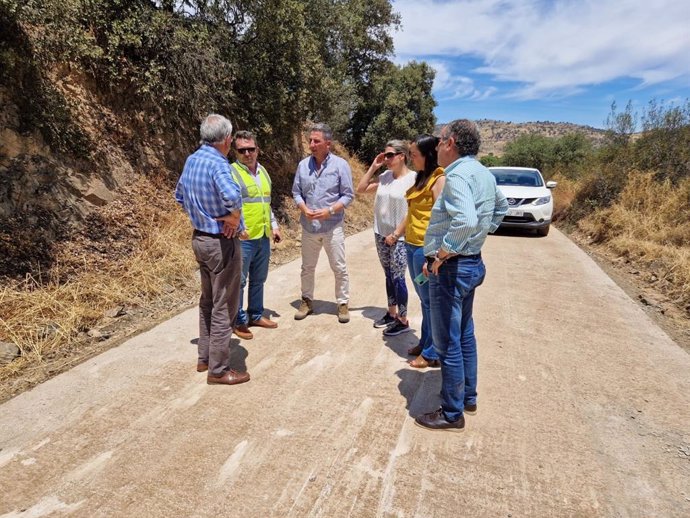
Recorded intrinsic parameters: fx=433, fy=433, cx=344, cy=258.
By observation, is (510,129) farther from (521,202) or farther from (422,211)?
(422,211)

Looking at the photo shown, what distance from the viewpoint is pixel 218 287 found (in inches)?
126

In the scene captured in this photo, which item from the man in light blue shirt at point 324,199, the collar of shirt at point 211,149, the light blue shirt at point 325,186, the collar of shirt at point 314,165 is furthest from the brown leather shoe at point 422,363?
the collar of shirt at point 211,149

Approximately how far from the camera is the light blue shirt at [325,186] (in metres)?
4.38

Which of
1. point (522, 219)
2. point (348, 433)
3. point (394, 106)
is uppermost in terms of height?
point (394, 106)

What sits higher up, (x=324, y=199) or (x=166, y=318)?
(x=324, y=199)

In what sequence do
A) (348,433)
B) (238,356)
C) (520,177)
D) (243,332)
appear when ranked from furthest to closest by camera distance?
(520,177), (243,332), (238,356), (348,433)

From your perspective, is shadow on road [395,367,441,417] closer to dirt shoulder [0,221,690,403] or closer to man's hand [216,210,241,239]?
man's hand [216,210,241,239]

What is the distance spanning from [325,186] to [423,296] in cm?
161

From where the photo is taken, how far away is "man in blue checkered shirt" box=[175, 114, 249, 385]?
9.91ft

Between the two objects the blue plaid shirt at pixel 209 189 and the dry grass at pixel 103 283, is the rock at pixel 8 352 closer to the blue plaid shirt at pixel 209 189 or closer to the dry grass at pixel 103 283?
the dry grass at pixel 103 283

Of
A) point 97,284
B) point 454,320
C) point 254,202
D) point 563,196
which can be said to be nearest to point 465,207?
point 454,320

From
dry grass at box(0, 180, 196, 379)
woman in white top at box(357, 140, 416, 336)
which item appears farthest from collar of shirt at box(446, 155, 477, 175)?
dry grass at box(0, 180, 196, 379)

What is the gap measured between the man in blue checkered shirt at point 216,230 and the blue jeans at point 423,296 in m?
1.41

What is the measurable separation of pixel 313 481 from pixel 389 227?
7.95 feet
